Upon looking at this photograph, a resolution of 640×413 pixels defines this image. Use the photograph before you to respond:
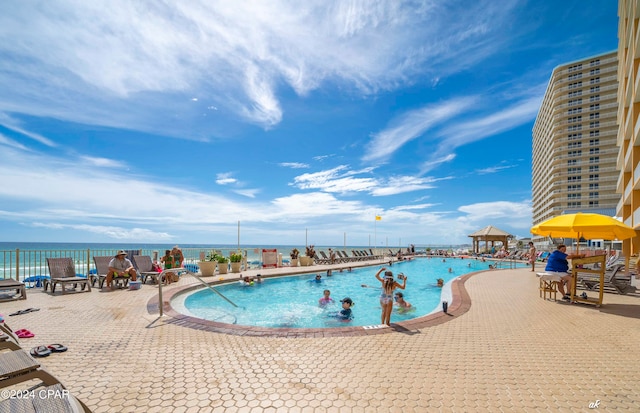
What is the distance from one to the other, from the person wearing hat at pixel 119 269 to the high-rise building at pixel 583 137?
2777 inches

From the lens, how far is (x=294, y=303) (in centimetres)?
1079

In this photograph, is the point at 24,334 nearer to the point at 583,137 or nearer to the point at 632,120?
the point at 632,120

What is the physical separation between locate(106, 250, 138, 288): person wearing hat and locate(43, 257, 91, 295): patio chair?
0.60m

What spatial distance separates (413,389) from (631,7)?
84.4 feet

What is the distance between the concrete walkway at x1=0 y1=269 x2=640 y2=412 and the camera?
301cm

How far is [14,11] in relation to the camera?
617 centimetres

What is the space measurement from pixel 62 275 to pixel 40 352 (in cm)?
671

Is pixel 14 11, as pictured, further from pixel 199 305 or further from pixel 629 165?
pixel 629 165

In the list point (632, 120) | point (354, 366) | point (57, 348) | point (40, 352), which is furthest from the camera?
point (632, 120)

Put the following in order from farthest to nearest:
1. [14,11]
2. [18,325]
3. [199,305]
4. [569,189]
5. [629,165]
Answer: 1. [569,189]
2. [629,165]
3. [199,305]
4. [14,11]
5. [18,325]

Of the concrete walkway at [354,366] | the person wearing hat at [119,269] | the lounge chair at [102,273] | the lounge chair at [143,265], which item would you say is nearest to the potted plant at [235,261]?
the lounge chair at [143,265]

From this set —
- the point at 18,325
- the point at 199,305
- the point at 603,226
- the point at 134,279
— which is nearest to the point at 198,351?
the point at 18,325

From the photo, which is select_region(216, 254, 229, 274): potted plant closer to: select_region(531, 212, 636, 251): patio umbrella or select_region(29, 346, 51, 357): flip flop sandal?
select_region(29, 346, 51, 357): flip flop sandal

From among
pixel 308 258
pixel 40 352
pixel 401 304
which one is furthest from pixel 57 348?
pixel 308 258
